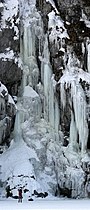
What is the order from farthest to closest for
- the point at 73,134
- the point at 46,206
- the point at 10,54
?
1. the point at 10,54
2. the point at 73,134
3. the point at 46,206

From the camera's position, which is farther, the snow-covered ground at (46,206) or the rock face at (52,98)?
the rock face at (52,98)

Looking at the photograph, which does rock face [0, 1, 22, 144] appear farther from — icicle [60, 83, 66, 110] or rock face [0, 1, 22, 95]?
icicle [60, 83, 66, 110]

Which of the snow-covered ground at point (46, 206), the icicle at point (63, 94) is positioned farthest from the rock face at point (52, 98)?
the snow-covered ground at point (46, 206)

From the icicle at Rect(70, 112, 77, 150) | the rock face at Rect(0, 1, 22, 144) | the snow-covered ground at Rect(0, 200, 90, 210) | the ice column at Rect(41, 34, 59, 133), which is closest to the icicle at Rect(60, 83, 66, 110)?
the ice column at Rect(41, 34, 59, 133)

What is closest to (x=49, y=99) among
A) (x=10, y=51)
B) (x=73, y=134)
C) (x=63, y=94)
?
(x=63, y=94)

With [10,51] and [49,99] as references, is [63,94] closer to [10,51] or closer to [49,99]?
[49,99]

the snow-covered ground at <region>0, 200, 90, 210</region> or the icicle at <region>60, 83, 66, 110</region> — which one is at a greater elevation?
the icicle at <region>60, 83, 66, 110</region>

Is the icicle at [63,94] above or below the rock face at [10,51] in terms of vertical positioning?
below

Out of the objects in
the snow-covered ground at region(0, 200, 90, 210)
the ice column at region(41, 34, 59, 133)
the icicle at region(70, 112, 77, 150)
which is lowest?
the snow-covered ground at region(0, 200, 90, 210)

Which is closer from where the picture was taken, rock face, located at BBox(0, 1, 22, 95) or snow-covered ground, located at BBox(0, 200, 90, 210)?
snow-covered ground, located at BBox(0, 200, 90, 210)

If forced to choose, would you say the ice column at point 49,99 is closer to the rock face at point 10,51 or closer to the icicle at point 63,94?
the icicle at point 63,94

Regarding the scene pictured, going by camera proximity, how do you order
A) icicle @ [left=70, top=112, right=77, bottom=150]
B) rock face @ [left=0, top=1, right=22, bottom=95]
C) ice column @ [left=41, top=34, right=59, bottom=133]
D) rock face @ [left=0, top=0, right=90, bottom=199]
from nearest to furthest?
rock face @ [left=0, top=0, right=90, bottom=199] → icicle @ [left=70, top=112, right=77, bottom=150] → ice column @ [left=41, top=34, right=59, bottom=133] → rock face @ [left=0, top=1, right=22, bottom=95]

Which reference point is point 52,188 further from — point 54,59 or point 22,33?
point 22,33

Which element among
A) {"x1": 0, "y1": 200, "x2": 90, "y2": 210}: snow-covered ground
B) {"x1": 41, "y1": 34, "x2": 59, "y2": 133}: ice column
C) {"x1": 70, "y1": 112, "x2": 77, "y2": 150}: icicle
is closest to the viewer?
{"x1": 0, "y1": 200, "x2": 90, "y2": 210}: snow-covered ground
